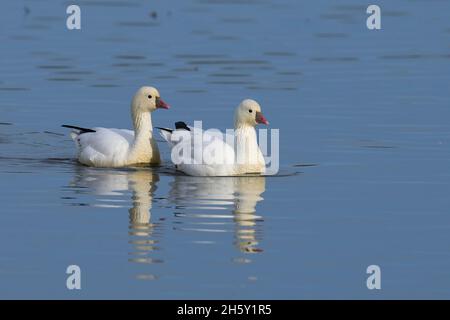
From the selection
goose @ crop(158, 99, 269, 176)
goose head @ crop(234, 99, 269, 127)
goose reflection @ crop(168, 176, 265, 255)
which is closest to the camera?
goose reflection @ crop(168, 176, 265, 255)

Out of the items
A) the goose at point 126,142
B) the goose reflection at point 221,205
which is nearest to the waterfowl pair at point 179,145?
the goose at point 126,142

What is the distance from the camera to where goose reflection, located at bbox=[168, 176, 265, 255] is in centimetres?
1341

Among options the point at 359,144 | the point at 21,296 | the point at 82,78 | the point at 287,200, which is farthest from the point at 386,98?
the point at 21,296

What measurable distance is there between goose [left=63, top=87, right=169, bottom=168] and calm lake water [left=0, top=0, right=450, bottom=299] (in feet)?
0.76

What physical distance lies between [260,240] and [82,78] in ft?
36.2

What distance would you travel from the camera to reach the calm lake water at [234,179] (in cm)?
1195

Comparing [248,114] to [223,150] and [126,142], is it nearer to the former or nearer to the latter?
[223,150]

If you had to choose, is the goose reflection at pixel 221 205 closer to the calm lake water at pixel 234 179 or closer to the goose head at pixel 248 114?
the calm lake water at pixel 234 179

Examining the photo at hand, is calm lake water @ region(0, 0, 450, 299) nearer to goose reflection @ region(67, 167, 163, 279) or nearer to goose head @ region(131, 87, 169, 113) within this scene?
goose reflection @ region(67, 167, 163, 279)

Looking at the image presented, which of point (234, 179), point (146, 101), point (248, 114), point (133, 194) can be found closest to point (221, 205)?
point (133, 194)

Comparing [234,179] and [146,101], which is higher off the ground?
[146,101]

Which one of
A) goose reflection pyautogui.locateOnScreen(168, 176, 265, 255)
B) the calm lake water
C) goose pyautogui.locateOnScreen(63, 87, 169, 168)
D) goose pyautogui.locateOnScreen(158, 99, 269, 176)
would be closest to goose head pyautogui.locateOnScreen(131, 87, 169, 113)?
goose pyautogui.locateOnScreen(63, 87, 169, 168)

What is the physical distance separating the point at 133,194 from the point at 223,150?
1.63 m

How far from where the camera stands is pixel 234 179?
16547 mm
